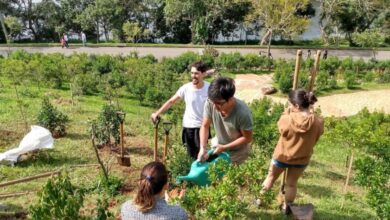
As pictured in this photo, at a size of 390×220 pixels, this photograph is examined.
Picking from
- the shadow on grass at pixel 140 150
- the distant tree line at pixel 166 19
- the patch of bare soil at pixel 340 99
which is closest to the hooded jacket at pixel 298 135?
the shadow on grass at pixel 140 150

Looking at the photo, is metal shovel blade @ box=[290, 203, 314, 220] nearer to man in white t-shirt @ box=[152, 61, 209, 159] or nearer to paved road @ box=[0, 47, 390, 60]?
man in white t-shirt @ box=[152, 61, 209, 159]

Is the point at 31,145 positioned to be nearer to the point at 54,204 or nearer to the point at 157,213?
the point at 54,204

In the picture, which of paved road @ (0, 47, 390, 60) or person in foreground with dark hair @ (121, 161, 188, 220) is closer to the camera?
person in foreground with dark hair @ (121, 161, 188, 220)

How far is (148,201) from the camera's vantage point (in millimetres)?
2561


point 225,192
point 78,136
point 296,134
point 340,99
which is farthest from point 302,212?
point 340,99

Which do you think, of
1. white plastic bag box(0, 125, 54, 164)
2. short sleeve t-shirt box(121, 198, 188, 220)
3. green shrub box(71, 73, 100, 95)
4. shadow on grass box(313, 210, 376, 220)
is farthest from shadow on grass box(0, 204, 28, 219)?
green shrub box(71, 73, 100, 95)

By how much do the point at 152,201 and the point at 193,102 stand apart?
190 cm

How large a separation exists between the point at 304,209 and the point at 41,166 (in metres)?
3.67

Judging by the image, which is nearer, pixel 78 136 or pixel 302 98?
pixel 302 98

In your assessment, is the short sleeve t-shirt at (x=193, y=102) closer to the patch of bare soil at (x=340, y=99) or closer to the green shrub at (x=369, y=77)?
the patch of bare soil at (x=340, y=99)

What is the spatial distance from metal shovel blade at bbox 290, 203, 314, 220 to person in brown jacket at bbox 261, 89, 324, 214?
20 centimetres

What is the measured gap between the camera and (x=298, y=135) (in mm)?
3783

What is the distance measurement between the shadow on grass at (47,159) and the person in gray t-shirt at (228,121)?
2.92 metres

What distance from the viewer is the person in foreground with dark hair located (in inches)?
99.4
